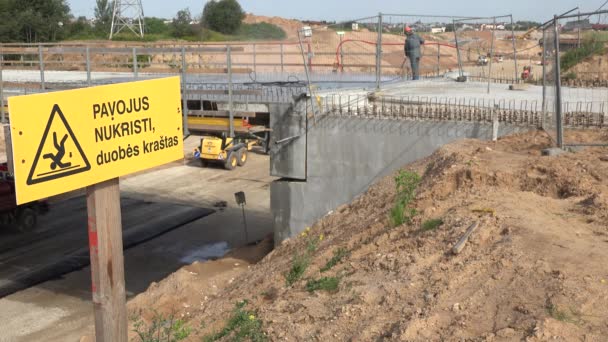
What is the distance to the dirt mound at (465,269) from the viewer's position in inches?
220

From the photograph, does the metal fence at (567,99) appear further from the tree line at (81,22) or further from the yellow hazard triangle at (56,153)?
the tree line at (81,22)

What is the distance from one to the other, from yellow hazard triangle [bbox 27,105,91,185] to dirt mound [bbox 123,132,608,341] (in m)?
2.68

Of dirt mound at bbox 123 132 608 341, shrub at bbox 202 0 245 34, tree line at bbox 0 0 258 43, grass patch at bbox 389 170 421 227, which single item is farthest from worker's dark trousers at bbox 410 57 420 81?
shrub at bbox 202 0 245 34

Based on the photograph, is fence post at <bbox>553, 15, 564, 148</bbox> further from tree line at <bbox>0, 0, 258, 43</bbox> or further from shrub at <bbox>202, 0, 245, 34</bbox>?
shrub at <bbox>202, 0, 245, 34</bbox>

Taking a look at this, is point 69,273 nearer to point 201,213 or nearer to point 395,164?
point 201,213

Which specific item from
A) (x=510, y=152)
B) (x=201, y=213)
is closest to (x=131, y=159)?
(x=510, y=152)

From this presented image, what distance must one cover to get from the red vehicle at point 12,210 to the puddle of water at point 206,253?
532 cm

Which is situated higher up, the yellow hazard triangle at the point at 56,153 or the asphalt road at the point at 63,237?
the yellow hazard triangle at the point at 56,153

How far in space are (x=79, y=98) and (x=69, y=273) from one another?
1392 centimetres

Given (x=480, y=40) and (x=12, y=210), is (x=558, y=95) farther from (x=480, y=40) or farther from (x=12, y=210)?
(x=12, y=210)

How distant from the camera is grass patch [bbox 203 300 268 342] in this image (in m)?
6.47

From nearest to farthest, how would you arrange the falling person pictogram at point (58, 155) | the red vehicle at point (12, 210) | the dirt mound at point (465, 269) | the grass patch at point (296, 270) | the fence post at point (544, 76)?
the falling person pictogram at point (58, 155), the dirt mound at point (465, 269), the grass patch at point (296, 270), the fence post at point (544, 76), the red vehicle at point (12, 210)

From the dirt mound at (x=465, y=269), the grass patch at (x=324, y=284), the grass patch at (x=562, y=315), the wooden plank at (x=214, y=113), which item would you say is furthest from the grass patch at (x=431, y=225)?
the wooden plank at (x=214, y=113)

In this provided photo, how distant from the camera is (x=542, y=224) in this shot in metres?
7.13
